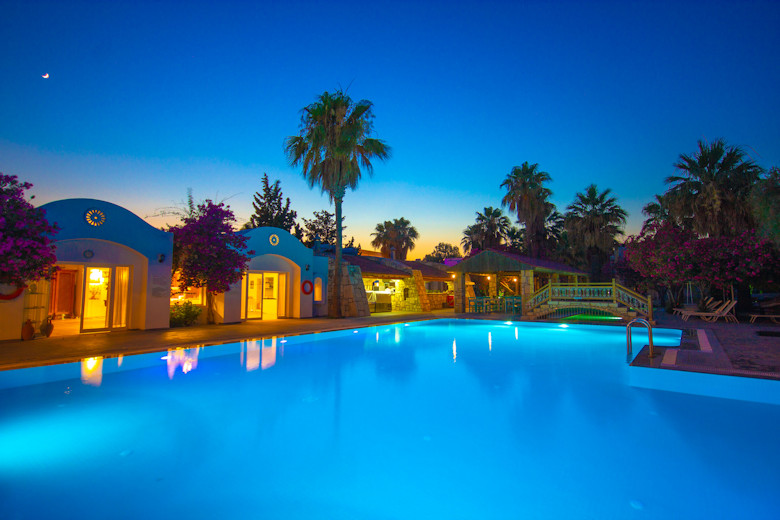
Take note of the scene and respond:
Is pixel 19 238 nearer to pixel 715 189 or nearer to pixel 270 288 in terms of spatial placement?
pixel 270 288

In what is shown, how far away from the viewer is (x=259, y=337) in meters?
11.8

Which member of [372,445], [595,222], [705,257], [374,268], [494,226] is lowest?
[372,445]

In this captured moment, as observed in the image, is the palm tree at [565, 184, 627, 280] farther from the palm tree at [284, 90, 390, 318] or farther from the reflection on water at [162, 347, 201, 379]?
the reflection on water at [162, 347, 201, 379]

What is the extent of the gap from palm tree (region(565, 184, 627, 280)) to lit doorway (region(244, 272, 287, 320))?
2023cm

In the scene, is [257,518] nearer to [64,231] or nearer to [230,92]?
[64,231]

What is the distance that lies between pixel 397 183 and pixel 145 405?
27.9 metres

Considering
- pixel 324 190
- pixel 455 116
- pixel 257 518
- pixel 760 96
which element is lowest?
pixel 257 518

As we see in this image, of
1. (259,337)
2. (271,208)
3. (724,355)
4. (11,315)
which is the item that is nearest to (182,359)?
(259,337)

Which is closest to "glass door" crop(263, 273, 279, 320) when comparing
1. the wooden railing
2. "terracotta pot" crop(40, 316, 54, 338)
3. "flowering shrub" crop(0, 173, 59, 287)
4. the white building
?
the white building

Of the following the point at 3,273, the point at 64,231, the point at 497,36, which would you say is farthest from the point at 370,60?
the point at 3,273

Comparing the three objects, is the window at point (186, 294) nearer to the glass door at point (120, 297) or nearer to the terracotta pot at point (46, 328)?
the glass door at point (120, 297)

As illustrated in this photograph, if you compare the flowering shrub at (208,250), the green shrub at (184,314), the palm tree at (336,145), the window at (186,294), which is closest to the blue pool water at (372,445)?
the flowering shrub at (208,250)

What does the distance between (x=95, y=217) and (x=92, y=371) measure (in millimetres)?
6121

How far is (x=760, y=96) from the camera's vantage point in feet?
53.1
